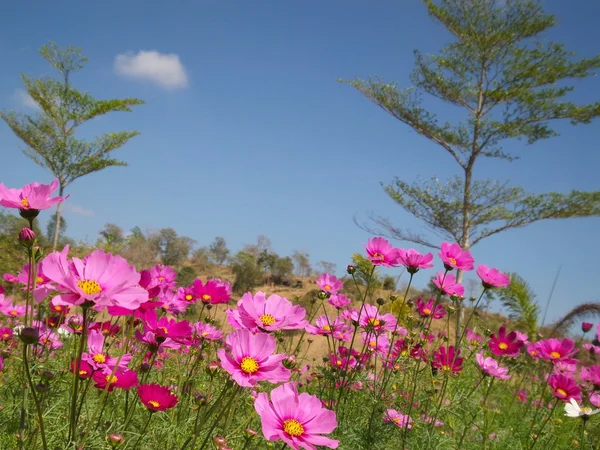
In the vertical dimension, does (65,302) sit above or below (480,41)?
below

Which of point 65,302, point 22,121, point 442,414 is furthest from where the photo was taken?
point 22,121

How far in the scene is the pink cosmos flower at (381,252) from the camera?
4.75 feet

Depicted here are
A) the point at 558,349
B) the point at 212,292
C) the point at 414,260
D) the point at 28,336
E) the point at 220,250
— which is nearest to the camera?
the point at 28,336

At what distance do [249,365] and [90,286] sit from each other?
1.01 ft

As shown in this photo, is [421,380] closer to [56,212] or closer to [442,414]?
[442,414]

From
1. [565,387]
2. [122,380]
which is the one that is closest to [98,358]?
[122,380]

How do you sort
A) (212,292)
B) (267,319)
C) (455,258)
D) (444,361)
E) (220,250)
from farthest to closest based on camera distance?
(220,250) → (444,361) → (455,258) → (212,292) → (267,319)

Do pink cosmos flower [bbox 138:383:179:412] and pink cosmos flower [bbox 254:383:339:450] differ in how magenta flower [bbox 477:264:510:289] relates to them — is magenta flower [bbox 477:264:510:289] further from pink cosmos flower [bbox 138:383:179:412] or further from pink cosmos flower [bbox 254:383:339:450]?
pink cosmos flower [bbox 138:383:179:412]

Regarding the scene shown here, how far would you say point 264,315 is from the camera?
0.96m

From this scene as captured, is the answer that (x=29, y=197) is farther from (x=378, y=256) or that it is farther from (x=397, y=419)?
(x=397, y=419)

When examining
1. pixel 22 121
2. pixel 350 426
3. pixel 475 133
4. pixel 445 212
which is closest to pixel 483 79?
pixel 475 133

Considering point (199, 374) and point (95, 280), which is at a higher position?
point (95, 280)

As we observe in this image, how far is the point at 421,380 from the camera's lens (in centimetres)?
203

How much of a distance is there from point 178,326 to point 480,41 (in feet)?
40.4
